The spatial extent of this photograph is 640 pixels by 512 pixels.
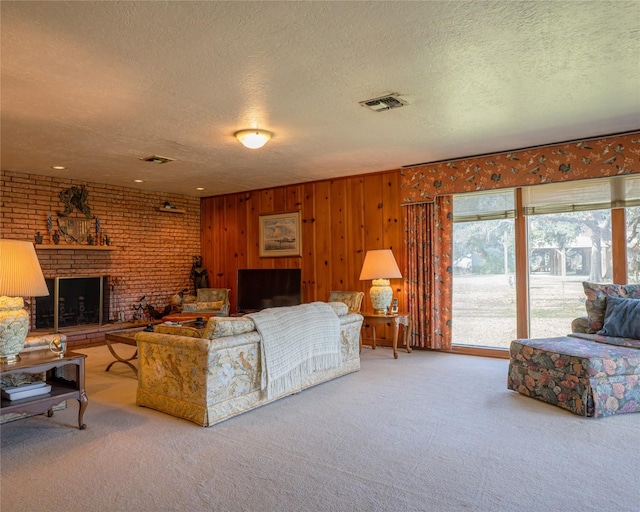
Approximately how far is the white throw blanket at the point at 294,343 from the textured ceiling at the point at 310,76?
5.64ft

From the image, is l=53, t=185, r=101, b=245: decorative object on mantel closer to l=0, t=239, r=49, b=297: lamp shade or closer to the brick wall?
the brick wall

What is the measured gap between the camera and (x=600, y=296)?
4.17 meters

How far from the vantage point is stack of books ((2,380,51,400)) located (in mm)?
2873

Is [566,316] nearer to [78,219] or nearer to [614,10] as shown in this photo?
[614,10]

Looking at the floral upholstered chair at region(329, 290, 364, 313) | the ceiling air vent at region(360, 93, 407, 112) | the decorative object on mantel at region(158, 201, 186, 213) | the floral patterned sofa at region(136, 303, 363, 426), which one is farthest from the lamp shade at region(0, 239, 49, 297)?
the decorative object on mantel at region(158, 201, 186, 213)

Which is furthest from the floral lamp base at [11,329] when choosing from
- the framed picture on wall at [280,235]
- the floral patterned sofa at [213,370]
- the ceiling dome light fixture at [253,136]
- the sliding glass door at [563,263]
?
the sliding glass door at [563,263]

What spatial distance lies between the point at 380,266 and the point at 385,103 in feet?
8.21

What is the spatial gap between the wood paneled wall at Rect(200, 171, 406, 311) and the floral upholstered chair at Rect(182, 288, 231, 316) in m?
0.41

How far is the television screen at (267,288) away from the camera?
669 centimetres

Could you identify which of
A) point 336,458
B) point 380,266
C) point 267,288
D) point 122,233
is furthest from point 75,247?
point 336,458

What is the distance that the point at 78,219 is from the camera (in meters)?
6.59

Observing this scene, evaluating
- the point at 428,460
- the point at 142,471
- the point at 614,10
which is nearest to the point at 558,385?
the point at 428,460

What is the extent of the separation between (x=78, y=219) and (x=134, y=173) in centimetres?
125

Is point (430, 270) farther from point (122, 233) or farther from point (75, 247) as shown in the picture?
point (75, 247)
